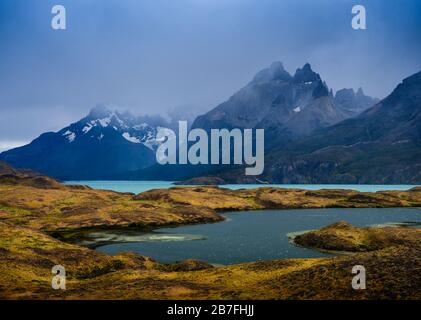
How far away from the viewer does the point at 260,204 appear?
645 feet

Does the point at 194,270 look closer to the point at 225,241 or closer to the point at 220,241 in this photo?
the point at 220,241

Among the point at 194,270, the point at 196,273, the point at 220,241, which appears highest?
the point at 196,273

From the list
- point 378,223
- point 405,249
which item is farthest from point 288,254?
point 378,223

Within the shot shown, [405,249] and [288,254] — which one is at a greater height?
[405,249]

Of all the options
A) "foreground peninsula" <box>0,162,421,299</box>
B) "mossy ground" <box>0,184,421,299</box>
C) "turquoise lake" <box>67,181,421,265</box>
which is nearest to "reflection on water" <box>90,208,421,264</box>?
"turquoise lake" <box>67,181,421,265</box>

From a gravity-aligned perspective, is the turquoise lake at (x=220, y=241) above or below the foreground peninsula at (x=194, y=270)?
below

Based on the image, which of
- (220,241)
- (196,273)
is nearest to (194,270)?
(196,273)

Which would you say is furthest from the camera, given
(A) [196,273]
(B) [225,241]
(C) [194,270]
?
(B) [225,241]

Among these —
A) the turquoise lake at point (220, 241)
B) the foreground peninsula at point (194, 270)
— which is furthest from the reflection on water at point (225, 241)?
the foreground peninsula at point (194, 270)

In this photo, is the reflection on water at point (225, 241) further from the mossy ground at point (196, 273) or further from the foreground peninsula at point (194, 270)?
the mossy ground at point (196, 273)
